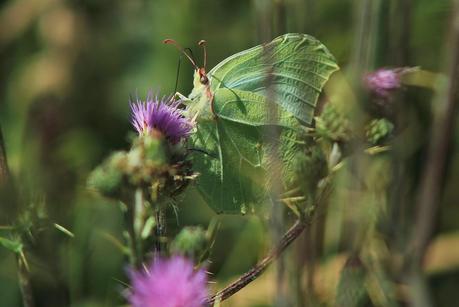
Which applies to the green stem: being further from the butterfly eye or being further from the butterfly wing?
the butterfly eye

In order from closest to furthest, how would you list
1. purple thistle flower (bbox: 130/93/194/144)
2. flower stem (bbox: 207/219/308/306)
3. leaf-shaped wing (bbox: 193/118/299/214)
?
flower stem (bbox: 207/219/308/306), purple thistle flower (bbox: 130/93/194/144), leaf-shaped wing (bbox: 193/118/299/214)

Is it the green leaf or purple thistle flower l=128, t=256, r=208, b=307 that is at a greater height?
purple thistle flower l=128, t=256, r=208, b=307

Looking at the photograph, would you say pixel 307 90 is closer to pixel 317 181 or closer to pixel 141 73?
pixel 317 181

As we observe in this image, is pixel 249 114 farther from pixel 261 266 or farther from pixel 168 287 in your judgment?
pixel 168 287

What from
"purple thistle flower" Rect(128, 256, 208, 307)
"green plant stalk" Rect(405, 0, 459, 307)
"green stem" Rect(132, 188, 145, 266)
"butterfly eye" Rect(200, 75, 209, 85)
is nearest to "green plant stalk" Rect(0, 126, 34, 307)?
"green stem" Rect(132, 188, 145, 266)

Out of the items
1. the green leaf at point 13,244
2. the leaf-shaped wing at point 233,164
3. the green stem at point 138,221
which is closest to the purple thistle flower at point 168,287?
the green stem at point 138,221

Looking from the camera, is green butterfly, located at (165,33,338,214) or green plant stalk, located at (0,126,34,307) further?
green butterfly, located at (165,33,338,214)

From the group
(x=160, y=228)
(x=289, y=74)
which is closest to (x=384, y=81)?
(x=289, y=74)

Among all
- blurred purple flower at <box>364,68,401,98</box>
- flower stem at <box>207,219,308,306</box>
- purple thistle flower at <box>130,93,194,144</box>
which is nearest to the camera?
flower stem at <box>207,219,308,306</box>
